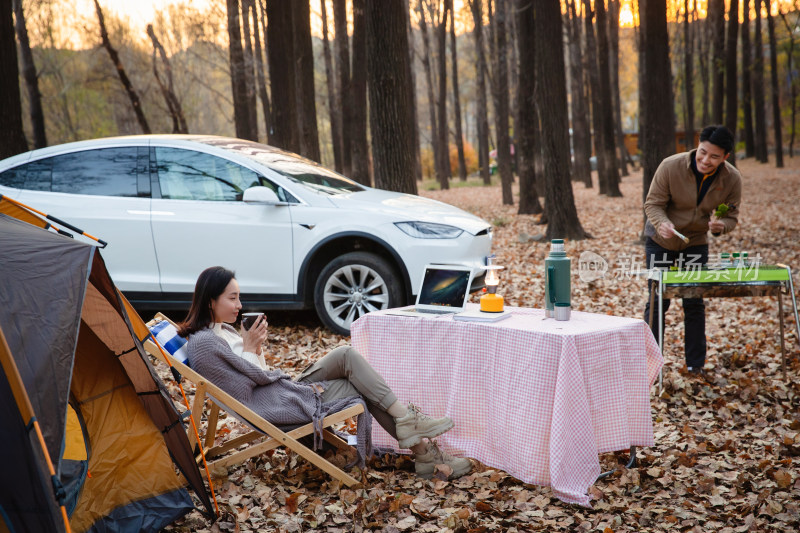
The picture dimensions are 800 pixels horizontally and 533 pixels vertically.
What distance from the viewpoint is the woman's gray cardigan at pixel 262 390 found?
3.97m

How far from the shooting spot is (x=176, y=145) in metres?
7.11

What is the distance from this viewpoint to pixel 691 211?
18.4ft

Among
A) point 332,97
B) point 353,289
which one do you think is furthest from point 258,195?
point 332,97

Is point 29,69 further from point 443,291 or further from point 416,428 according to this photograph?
point 416,428

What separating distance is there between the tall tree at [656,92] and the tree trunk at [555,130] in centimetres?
173

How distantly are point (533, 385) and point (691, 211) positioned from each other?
2.70 m

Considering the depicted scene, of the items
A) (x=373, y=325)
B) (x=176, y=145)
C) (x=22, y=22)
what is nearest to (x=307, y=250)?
(x=176, y=145)

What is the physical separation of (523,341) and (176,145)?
15.6 feet

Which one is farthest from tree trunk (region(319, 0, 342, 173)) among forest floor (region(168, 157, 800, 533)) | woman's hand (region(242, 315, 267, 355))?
woman's hand (region(242, 315, 267, 355))

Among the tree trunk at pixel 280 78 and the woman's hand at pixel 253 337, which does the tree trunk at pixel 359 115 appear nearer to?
the tree trunk at pixel 280 78

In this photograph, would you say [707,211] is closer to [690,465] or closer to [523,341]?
[690,465]

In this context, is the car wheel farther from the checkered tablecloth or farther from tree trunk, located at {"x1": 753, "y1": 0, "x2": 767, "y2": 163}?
tree trunk, located at {"x1": 753, "y1": 0, "x2": 767, "y2": 163}

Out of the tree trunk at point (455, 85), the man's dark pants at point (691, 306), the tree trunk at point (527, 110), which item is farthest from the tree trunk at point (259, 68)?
the man's dark pants at point (691, 306)

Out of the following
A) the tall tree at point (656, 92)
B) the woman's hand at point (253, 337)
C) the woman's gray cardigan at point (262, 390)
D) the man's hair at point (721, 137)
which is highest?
the tall tree at point (656, 92)
